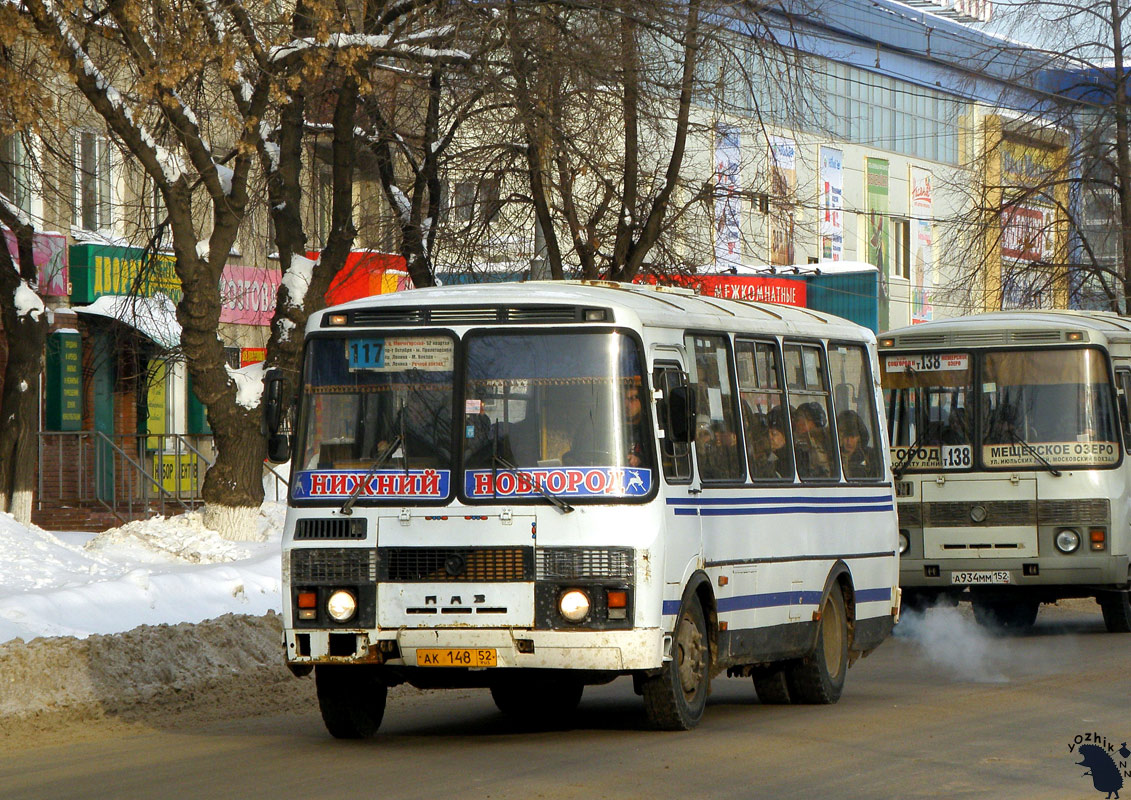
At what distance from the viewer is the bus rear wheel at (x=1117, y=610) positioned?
18266mm

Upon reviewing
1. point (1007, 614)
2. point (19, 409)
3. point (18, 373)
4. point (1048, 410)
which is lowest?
point (1007, 614)

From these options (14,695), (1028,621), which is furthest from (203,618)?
(1028,621)

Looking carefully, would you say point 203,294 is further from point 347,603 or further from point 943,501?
point 347,603

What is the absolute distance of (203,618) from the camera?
1516 centimetres

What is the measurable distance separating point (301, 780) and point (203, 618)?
665 centimetres

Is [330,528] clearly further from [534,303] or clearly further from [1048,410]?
[1048,410]

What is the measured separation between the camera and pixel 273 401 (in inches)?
406

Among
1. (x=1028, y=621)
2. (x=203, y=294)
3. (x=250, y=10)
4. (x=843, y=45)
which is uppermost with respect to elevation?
(x=843, y=45)

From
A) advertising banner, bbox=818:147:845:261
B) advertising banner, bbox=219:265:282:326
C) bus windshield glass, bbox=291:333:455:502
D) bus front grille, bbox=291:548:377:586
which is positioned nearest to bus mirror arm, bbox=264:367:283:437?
bus windshield glass, bbox=291:333:455:502

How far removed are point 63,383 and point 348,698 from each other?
18.1 m

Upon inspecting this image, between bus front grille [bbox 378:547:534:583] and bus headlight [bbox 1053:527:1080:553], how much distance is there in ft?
30.0

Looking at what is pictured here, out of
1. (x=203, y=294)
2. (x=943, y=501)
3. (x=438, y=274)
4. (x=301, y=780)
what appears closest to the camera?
(x=301, y=780)

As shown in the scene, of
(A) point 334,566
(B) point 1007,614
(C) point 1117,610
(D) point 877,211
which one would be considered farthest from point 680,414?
(D) point 877,211

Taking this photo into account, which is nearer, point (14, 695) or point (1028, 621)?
point (14, 695)
